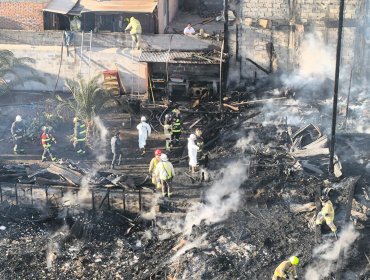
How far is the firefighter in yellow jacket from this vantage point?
631 inches

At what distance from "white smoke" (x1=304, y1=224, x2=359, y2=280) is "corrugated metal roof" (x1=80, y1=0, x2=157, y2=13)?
14353mm

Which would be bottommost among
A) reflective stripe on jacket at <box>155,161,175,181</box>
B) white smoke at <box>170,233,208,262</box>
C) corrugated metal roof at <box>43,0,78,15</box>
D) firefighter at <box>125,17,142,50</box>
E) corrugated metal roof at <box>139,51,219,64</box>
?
white smoke at <box>170,233,208,262</box>

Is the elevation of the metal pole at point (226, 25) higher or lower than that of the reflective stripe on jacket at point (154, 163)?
higher

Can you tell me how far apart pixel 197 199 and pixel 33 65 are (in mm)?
12368

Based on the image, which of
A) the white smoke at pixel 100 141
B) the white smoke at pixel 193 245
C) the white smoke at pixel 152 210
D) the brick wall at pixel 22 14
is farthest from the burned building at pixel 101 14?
the white smoke at pixel 193 245

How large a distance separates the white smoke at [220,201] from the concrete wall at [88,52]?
8.30 meters

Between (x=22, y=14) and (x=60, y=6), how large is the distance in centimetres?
179

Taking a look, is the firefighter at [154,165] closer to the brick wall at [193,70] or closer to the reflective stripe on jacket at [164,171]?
the reflective stripe on jacket at [164,171]

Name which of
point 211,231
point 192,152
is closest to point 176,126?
point 192,152

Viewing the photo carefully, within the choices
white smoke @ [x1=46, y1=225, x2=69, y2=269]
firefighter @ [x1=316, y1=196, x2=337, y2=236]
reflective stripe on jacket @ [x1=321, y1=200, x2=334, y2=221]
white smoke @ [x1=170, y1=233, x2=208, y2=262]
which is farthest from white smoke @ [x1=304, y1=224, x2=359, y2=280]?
white smoke @ [x1=46, y1=225, x2=69, y2=269]

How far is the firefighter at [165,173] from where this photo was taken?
20.4m

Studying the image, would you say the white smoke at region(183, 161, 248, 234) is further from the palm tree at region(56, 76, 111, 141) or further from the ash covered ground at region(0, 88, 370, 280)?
the palm tree at region(56, 76, 111, 141)

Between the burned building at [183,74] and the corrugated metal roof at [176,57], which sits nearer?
the corrugated metal roof at [176,57]

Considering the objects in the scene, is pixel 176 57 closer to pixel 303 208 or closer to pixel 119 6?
pixel 119 6
